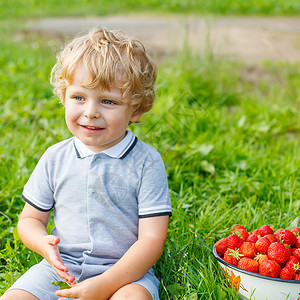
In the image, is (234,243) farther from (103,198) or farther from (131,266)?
(103,198)

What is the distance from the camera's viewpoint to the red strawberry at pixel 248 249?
5.24ft

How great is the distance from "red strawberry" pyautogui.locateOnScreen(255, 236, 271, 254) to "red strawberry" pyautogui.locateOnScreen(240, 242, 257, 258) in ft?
0.06

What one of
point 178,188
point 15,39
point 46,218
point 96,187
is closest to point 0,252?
point 46,218

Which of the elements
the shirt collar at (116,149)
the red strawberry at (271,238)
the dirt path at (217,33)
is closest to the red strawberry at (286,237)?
the red strawberry at (271,238)

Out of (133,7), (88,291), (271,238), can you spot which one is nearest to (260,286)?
(271,238)

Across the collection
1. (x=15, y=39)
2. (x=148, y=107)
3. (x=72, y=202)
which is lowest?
(x=15, y=39)

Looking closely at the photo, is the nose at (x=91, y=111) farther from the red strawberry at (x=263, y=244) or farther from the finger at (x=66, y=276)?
the red strawberry at (x=263, y=244)

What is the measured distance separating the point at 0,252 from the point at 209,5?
8.90m

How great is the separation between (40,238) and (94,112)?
50 centimetres

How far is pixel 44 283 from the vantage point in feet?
5.34

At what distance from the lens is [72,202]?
1739 mm

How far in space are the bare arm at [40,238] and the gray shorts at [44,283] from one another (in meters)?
0.07

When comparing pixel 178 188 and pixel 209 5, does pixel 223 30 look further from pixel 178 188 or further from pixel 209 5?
pixel 178 188

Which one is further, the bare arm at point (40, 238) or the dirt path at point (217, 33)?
the dirt path at point (217, 33)
